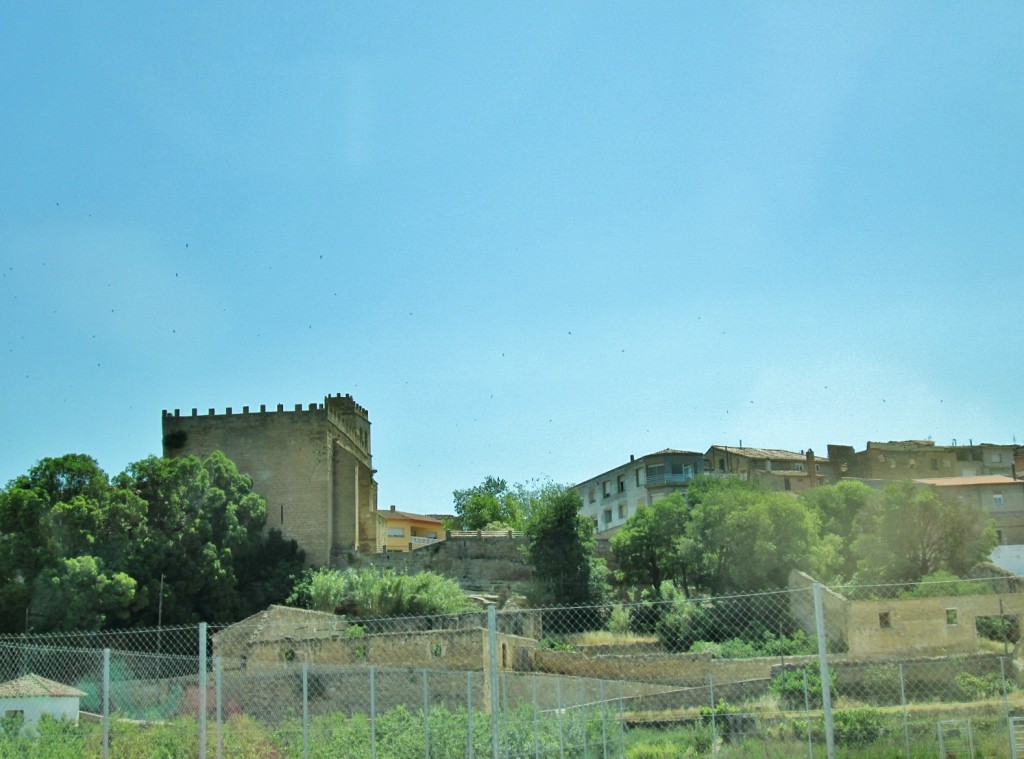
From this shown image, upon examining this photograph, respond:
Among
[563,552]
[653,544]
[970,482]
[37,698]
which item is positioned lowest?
[37,698]

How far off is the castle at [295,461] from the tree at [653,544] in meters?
10.6

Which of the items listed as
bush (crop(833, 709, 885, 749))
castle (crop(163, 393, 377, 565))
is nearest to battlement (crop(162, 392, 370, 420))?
castle (crop(163, 393, 377, 565))

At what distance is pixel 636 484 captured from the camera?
5594 centimetres

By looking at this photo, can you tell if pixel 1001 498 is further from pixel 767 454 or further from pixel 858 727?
pixel 858 727

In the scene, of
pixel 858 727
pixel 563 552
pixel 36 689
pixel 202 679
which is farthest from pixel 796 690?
pixel 563 552

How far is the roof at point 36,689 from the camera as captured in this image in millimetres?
19656

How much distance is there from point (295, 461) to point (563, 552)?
1158 centimetres

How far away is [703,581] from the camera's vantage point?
117 feet

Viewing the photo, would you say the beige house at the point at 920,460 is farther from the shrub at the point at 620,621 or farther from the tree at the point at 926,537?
the shrub at the point at 620,621

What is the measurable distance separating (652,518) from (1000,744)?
2598 cm

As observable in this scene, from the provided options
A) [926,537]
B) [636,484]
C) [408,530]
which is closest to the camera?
[926,537]

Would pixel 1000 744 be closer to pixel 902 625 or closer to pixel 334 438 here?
pixel 902 625

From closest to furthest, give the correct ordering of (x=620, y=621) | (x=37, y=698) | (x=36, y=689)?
(x=37, y=698) → (x=36, y=689) → (x=620, y=621)

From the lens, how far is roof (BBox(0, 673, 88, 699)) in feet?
64.5
